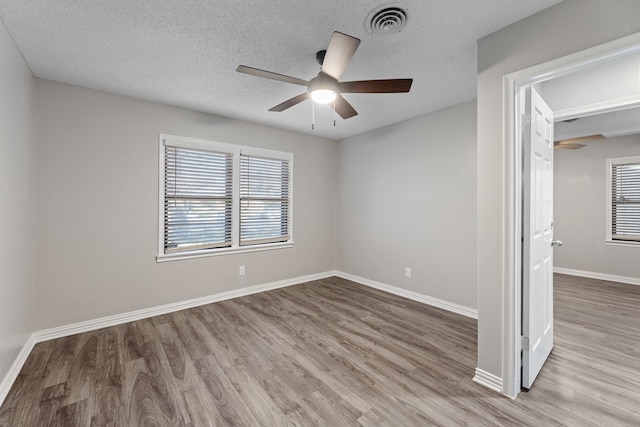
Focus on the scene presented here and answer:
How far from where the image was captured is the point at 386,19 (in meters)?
1.76

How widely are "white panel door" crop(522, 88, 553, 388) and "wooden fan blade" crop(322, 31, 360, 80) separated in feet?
4.22

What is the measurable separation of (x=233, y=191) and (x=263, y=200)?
0.50 metres

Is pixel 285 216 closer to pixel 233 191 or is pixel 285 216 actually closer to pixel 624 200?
pixel 233 191

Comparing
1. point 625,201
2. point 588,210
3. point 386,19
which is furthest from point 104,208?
point 625,201

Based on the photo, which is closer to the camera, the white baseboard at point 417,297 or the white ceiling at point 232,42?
the white ceiling at point 232,42

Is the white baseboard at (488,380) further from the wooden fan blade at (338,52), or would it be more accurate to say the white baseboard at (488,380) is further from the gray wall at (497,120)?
the wooden fan blade at (338,52)

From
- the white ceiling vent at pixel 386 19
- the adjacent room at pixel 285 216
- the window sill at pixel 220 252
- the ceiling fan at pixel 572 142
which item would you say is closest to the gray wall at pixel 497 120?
the adjacent room at pixel 285 216

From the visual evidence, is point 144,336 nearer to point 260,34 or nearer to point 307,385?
point 307,385

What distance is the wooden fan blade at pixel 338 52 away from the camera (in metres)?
1.56

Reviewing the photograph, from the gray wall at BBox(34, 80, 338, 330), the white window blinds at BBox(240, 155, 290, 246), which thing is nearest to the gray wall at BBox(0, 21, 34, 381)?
the gray wall at BBox(34, 80, 338, 330)

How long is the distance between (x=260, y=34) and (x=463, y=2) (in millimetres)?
1340

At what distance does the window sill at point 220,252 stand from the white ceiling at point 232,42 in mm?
1865

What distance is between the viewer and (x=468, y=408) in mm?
1709

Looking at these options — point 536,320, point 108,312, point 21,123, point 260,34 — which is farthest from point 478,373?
point 21,123
